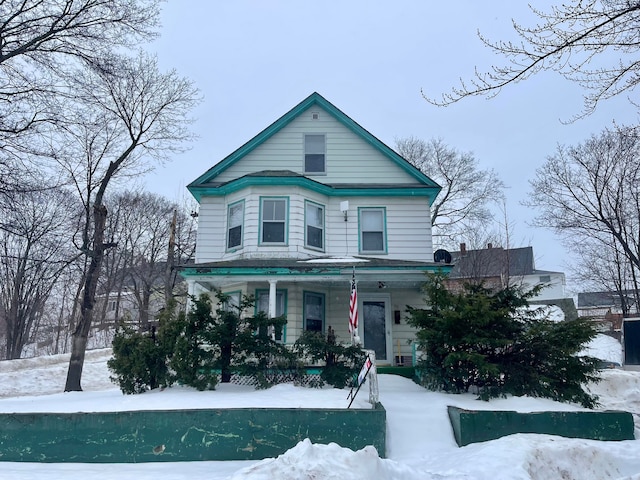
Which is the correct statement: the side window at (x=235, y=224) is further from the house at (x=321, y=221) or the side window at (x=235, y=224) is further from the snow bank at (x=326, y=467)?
the snow bank at (x=326, y=467)

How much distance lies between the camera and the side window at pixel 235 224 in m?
14.2

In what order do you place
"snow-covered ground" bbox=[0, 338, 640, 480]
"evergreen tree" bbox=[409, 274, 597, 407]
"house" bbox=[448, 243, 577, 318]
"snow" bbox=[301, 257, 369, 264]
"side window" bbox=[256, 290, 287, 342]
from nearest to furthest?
"snow-covered ground" bbox=[0, 338, 640, 480]
"evergreen tree" bbox=[409, 274, 597, 407]
"snow" bbox=[301, 257, 369, 264]
"side window" bbox=[256, 290, 287, 342]
"house" bbox=[448, 243, 577, 318]

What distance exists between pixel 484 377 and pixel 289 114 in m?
10.5

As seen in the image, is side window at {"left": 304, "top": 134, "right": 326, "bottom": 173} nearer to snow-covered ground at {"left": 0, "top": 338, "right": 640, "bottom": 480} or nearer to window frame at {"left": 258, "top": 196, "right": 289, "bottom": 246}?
window frame at {"left": 258, "top": 196, "right": 289, "bottom": 246}

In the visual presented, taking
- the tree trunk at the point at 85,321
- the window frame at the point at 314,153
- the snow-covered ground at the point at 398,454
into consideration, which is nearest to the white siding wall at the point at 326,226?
the window frame at the point at 314,153

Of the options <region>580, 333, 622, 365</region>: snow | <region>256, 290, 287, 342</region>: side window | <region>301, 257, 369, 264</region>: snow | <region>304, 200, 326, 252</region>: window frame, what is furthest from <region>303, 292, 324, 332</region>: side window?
<region>580, 333, 622, 365</region>: snow

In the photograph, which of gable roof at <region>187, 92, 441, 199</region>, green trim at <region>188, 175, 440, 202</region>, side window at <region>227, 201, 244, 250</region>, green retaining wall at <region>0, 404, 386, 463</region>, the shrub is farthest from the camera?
gable roof at <region>187, 92, 441, 199</region>

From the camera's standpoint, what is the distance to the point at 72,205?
82.4 feet

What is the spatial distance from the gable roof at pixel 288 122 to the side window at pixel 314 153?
91cm

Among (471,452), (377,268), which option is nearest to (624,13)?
(471,452)

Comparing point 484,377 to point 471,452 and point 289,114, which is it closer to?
point 471,452

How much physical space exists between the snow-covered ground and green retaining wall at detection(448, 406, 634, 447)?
0.31 meters

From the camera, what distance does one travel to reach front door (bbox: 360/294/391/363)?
531 inches

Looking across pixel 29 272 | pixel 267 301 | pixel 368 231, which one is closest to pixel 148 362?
pixel 267 301
